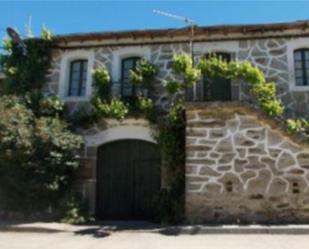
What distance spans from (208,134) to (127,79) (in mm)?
4082

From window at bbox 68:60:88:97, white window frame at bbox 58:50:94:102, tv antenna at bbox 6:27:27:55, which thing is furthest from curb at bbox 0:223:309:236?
tv antenna at bbox 6:27:27:55

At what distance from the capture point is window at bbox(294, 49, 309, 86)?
45.8 ft

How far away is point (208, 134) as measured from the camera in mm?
11891

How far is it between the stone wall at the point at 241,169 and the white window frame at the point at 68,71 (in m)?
4.23

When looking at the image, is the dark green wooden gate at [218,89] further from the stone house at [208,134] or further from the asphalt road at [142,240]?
the asphalt road at [142,240]

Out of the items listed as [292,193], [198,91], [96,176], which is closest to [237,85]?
[198,91]

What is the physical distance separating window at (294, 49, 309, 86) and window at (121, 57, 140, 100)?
5038mm

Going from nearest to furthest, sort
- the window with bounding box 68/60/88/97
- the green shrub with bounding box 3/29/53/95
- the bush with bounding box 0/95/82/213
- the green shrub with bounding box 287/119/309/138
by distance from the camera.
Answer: the green shrub with bounding box 287/119/309/138
the bush with bounding box 0/95/82/213
the green shrub with bounding box 3/29/53/95
the window with bounding box 68/60/88/97

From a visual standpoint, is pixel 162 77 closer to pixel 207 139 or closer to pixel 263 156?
pixel 207 139

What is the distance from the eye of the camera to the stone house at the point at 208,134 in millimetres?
11484

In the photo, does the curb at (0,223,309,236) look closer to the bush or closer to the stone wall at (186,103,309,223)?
the stone wall at (186,103,309,223)

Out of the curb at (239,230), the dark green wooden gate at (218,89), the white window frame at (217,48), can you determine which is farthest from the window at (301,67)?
the curb at (239,230)

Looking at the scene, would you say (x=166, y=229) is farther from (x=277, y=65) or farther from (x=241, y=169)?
(x=277, y=65)

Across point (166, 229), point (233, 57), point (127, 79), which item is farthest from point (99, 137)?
point (233, 57)
